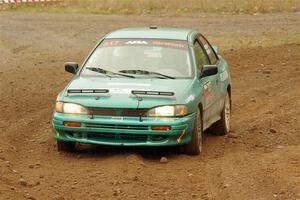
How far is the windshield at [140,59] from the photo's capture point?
38.3 ft

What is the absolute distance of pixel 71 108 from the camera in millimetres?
10859

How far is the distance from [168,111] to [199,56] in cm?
192

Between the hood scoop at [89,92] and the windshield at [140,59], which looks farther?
the windshield at [140,59]

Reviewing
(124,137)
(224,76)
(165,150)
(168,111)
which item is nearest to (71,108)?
(124,137)

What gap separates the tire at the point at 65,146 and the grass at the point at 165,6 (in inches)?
992

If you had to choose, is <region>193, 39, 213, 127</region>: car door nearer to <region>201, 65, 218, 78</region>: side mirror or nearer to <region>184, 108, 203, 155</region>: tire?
<region>201, 65, 218, 78</region>: side mirror

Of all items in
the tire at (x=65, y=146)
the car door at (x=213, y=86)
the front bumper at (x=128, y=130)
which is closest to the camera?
the front bumper at (x=128, y=130)

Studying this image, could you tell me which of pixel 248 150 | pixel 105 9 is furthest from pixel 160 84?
pixel 105 9

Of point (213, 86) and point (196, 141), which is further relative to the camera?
point (213, 86)

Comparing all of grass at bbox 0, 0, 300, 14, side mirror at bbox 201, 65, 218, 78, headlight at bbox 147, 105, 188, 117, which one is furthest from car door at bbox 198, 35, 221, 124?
grass at bbox 0, 0, 300, 14

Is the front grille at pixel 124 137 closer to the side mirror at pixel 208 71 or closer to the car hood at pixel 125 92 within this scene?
the car hood at pixel 125 92

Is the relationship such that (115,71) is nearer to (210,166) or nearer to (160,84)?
(160,84)

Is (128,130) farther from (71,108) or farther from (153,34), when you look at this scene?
(153,34)

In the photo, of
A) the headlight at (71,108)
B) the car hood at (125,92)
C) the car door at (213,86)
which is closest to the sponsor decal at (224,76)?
the car door at (213,86)
